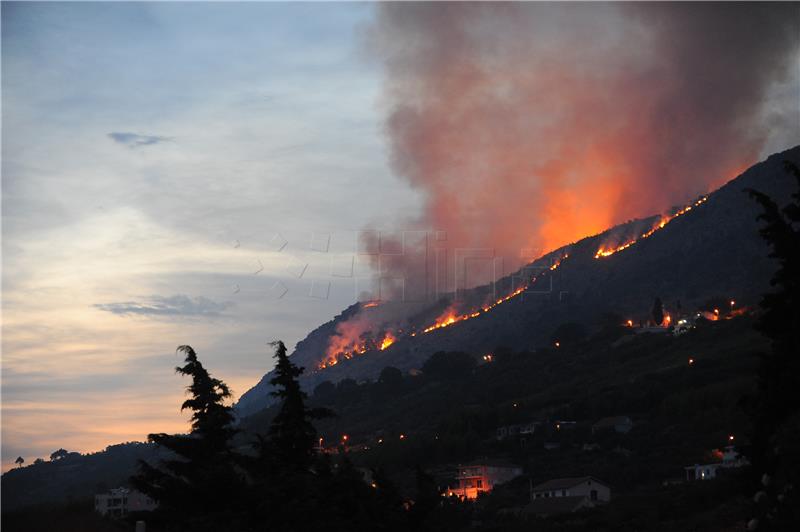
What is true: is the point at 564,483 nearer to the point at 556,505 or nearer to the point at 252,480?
the point at 556,505

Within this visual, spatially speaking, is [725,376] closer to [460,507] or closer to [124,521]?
[460,507]

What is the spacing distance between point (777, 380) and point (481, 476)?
382 ft

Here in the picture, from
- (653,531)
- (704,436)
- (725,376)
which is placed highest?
(725,376)

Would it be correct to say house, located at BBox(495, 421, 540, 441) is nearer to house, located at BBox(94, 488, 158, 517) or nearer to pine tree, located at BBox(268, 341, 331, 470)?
house, located at BBox(94, 488, 158, 517)

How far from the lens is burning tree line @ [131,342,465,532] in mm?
36031

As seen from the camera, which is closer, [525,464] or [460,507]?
[460,507]

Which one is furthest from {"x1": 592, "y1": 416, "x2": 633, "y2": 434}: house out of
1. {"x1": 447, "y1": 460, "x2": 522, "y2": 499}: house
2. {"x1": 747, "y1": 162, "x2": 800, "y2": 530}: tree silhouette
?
{"x1": 747, "y1": 162, "x2": 800, "y2": 530}: tree silhouette

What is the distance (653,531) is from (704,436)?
7138 cm

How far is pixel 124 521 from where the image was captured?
3606cm

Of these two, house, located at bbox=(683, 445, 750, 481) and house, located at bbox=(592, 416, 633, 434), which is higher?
house, located at bbox=(592, 416, 633, 434)

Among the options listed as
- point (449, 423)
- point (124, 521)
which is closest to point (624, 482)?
point (449, 423)

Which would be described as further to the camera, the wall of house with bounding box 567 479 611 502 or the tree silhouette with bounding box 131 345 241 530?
the wall of house with bounding box 567 479 611 502

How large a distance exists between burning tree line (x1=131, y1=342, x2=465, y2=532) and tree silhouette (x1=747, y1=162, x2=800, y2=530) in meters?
14.4

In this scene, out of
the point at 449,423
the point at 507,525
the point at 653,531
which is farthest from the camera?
the point at 449,423
